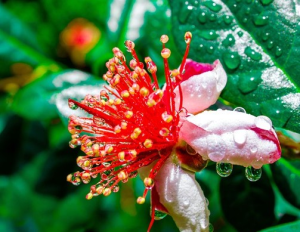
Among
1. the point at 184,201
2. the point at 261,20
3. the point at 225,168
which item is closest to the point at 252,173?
the point at 225,168

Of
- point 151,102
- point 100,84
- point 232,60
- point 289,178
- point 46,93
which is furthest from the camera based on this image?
point 46,93

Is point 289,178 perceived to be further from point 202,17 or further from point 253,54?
point 202,17

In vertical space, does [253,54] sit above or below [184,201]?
above

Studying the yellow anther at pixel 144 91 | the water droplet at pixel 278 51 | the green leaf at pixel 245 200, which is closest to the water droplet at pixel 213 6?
the water droplet at pixel 278 51

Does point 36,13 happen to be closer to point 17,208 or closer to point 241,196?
point 17,208

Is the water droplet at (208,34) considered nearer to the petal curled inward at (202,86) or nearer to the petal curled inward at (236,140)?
the petal curled inward at (202,86)

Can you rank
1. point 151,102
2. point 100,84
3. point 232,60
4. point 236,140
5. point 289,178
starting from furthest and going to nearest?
point 100,84
point 289,178
point 232,60
point 151,102
point 236,140

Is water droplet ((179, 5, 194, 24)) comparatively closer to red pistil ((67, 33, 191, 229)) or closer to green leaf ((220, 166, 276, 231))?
red pistil ((67, 33, 191, 229))

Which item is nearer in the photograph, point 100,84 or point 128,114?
point 128,114
